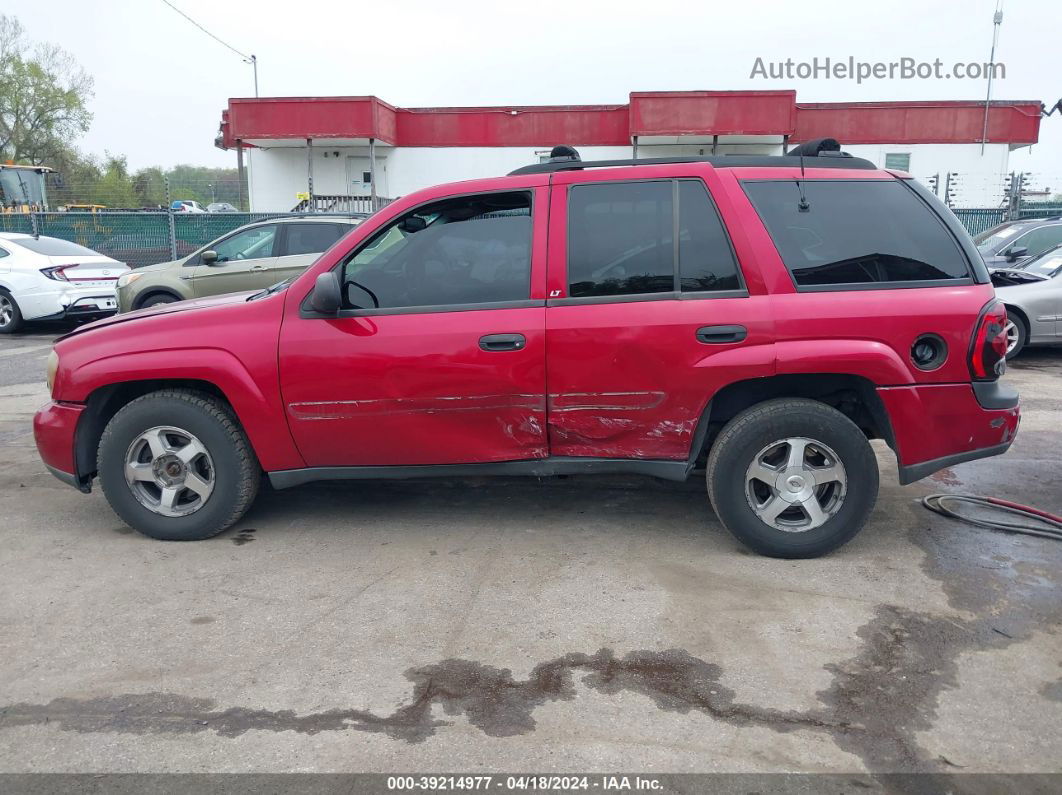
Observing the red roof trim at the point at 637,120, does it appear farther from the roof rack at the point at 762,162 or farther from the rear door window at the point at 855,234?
the rear door window at the point at 855,234

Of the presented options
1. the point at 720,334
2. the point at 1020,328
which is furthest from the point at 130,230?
the point at 720,334

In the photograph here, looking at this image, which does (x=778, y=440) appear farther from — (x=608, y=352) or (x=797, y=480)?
(x=608, y=352)

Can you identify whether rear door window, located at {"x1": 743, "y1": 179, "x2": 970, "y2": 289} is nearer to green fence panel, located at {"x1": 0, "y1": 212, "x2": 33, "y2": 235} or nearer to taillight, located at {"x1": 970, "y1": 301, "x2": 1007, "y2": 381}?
taillight, located at {"x1": 970, "y1": 301, "x2": 1007, "y2": 381}

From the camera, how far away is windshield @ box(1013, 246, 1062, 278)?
31.8ft

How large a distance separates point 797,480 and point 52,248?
504 inches

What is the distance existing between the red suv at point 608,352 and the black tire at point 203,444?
1 centimetres

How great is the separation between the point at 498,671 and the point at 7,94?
6028cm

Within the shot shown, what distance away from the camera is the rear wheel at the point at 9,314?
42.0ft

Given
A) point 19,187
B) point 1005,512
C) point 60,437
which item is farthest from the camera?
point 19,187

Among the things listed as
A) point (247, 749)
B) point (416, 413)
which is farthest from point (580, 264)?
point (247, 749)

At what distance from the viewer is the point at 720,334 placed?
158 inches

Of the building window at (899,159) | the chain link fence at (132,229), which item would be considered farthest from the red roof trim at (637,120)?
the chain link fence at (132,229)

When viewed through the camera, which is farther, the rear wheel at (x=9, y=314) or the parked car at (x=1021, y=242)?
the rear wheel at (x=9, y=314)

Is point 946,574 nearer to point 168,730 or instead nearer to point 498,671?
point 498,671
